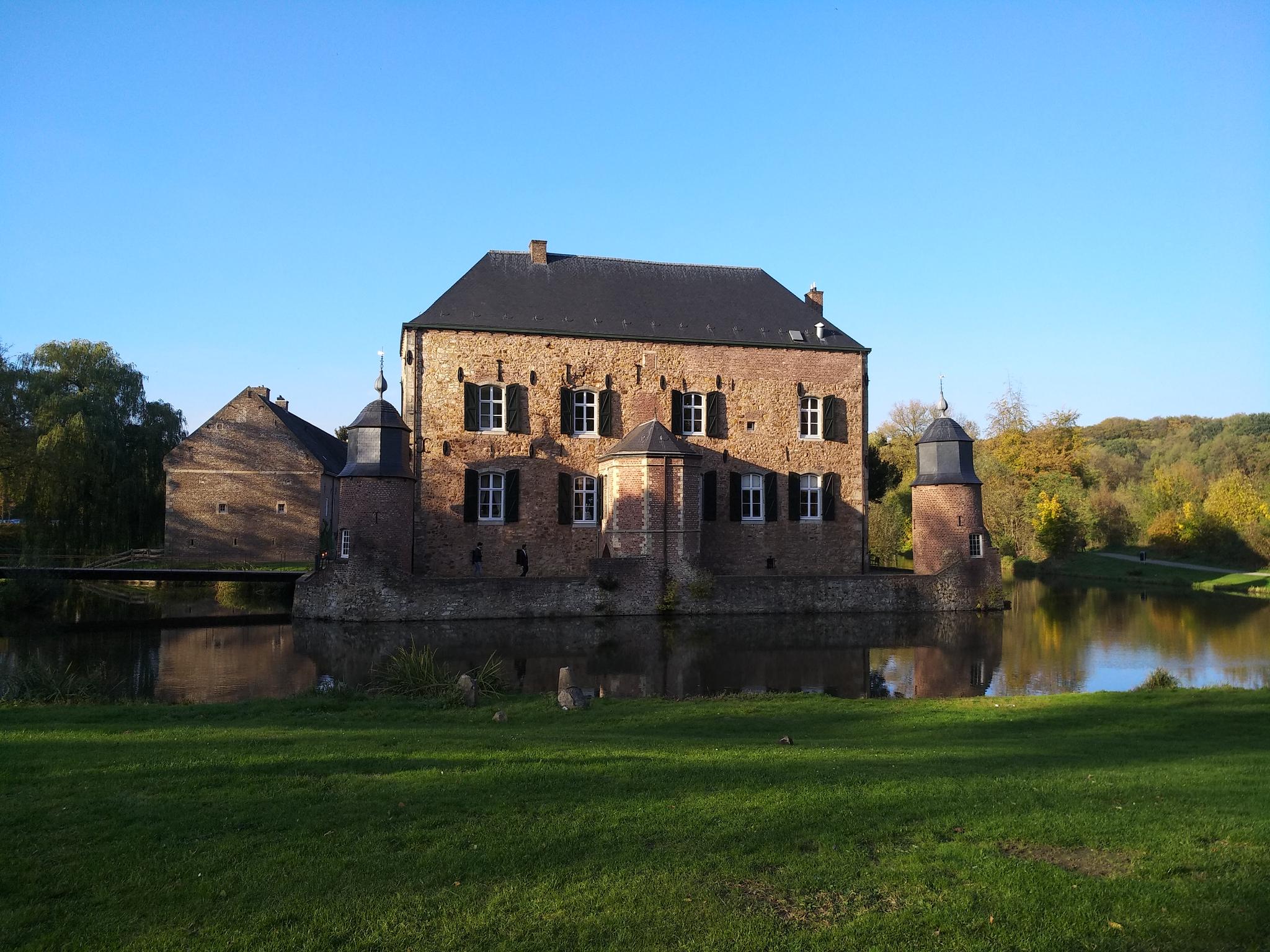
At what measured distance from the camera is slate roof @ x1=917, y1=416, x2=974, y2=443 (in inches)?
910

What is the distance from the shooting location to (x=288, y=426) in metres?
30.5

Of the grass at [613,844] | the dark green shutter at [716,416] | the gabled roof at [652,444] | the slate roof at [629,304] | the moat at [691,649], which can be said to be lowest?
the moat at [691,649]

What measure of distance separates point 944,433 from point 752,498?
5127 mm

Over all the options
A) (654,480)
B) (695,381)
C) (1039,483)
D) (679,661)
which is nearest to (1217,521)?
(1039,483)

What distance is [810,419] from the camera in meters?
25.2

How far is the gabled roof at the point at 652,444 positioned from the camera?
21.2 metres

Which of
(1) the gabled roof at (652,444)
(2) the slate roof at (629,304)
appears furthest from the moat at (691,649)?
(2) the slate roof at (629,304)

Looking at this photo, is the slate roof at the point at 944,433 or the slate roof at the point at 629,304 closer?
the slate roof at the point at 944,433

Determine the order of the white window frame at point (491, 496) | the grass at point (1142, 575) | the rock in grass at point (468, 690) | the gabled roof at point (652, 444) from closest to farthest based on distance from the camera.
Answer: the rock in grass at point (468, 690) < the gabled roof at point (652, 444) < the white window frame at point (491, 496) < the grass at point (1142, 575)

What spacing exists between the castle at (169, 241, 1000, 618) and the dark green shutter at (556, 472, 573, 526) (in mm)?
50

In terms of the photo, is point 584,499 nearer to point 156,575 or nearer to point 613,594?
point 613,594

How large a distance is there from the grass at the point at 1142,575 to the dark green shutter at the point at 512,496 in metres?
20.5

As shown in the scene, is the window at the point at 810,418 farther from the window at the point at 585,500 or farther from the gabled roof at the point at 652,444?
the window at the point at 585,500

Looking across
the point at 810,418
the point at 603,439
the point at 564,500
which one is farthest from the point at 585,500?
the point at 810,418
